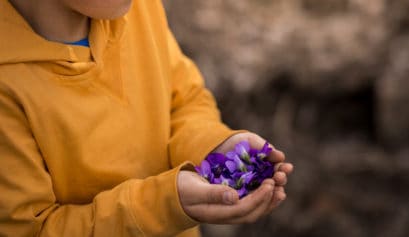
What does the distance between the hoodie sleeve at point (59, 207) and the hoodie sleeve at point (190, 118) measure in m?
0.16

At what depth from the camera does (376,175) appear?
8.76 feet

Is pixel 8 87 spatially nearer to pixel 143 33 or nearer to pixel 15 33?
pixel 15 33

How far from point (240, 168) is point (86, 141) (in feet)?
0.91

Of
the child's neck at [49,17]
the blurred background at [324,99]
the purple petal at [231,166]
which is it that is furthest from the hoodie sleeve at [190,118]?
the blurred background at [324,99]

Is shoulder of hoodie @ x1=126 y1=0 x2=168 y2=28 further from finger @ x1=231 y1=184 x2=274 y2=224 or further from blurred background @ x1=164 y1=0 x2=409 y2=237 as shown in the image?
blurred background @ x1=164 y1=0 x2=409 y2=237

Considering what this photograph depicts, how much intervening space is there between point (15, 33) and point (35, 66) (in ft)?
0.20

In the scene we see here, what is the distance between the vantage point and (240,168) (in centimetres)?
129

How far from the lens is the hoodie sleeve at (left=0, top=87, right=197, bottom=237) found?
1.19m

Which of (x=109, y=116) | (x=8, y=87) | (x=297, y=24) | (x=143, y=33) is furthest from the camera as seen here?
(x=297, y=24)

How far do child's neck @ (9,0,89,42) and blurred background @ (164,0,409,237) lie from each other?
149cm

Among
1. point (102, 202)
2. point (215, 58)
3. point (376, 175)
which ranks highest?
point (102, 202)

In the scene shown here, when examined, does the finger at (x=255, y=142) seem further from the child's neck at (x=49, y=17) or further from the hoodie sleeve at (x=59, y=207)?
the child's neck at (x=49, y=17)

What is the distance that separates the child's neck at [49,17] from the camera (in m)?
1.23

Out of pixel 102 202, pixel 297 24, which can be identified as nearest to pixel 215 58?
pixel 297 24
